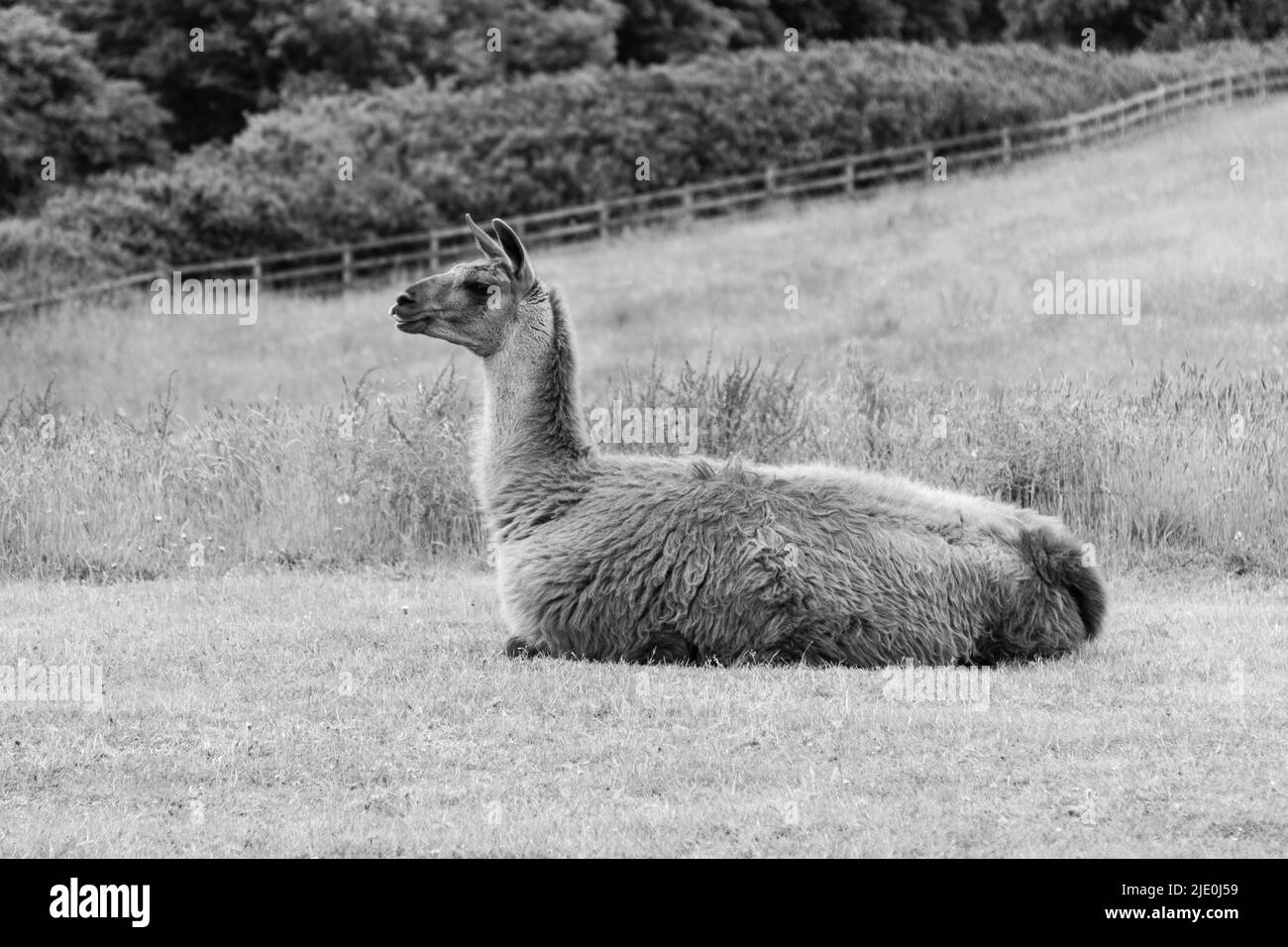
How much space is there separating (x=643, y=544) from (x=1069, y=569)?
247 cm

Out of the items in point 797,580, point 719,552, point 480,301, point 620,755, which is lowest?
point 620,755

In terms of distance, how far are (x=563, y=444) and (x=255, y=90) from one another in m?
38.6

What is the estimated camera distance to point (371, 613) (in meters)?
11.8

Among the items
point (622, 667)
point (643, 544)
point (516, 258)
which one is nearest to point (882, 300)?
point (516, 258)

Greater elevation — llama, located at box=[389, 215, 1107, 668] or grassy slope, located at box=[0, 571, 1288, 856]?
llama, located at box=[389, 215, 1107, 668]

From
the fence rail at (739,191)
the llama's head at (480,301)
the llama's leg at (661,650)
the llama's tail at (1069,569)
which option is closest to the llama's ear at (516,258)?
the llama's head at (480,301)

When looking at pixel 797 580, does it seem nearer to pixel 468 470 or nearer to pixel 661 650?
pixel 661 650

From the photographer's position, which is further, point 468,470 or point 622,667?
point 468,470

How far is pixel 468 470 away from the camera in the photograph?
1493cm

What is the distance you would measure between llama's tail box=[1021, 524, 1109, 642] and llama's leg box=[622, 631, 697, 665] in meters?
2.08

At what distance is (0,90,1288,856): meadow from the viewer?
7.03 m

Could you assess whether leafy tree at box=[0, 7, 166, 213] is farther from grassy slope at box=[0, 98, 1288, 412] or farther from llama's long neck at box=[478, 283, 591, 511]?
llama's long neck at box=[478, 283, 591, 511]

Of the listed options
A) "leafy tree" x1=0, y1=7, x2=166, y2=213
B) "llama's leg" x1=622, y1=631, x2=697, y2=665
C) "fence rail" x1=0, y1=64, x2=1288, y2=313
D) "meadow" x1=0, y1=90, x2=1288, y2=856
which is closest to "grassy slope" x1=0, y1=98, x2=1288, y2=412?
"meadow" x1=0, y1=90, x2=1288, y2=856

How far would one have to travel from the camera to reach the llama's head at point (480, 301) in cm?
1032
